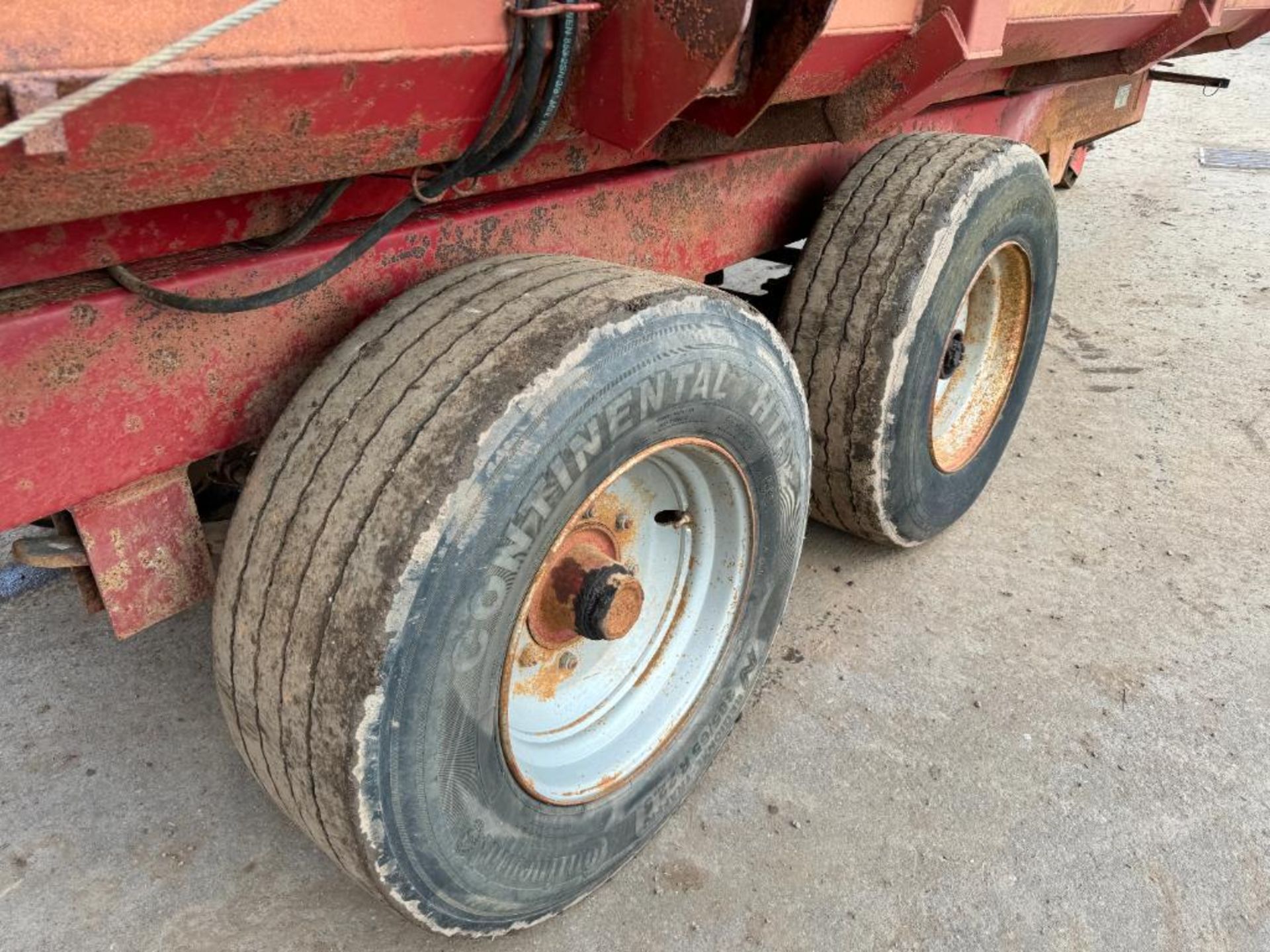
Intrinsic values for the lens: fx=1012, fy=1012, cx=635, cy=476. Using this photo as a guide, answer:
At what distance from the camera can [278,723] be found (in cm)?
148

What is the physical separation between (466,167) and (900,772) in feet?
5.35

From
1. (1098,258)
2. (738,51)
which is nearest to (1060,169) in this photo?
(1098,258)

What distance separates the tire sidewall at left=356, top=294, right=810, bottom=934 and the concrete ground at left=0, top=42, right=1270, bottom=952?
0.29 metres

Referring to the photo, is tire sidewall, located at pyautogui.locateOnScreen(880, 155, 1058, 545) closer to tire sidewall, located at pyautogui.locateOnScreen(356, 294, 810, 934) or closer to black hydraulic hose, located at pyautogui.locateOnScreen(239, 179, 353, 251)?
tire sidewall, located at pyautogui.locateOnScreen(356, 294, 810, 934)

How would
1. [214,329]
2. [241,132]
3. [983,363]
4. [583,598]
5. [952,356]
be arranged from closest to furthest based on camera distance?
[241,132]
[214,329]
[583,598]
[952,356]
[983,363]

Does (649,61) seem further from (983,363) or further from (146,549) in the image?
(983,363)

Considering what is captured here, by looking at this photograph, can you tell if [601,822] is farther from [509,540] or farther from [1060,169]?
[1060,169]

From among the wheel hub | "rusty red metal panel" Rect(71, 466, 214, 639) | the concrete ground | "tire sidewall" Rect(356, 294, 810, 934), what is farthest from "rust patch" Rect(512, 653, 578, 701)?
"rusty red metal panel" Rect(71, 466, 214, 639)

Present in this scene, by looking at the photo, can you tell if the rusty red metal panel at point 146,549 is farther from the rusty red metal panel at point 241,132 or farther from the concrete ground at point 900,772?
the concrete ground at point 900,772

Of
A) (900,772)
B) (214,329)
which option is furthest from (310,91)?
(900,772)

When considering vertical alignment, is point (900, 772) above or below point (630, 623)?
below

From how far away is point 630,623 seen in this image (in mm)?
1812

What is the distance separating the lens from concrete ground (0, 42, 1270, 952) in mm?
1958

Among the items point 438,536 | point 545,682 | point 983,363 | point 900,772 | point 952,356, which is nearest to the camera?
point 438,536
